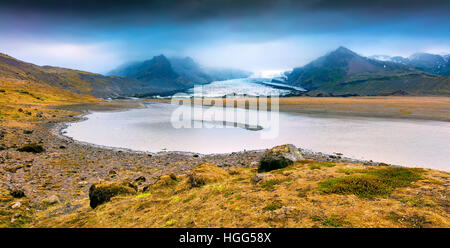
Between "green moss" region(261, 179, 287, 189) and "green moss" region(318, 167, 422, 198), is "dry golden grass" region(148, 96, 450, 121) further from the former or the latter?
"green moss" region(261, 179, 287, 189)

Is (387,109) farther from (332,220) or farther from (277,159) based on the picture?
(332,220)

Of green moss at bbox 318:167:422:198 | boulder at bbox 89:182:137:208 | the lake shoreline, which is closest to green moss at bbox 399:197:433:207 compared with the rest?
green moss at bbox 318:167:422:198

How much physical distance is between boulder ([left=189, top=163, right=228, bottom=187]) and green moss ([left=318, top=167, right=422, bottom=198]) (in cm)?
587

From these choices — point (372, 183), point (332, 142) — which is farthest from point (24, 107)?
point (372, 183)

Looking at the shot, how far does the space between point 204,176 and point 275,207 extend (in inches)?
217

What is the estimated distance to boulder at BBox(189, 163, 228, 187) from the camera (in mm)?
12484

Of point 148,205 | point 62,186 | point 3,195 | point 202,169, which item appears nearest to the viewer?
point 148,205

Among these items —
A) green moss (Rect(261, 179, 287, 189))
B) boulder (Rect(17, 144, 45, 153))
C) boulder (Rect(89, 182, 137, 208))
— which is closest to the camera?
green moss (Rect(261, 179, 287, 189))
